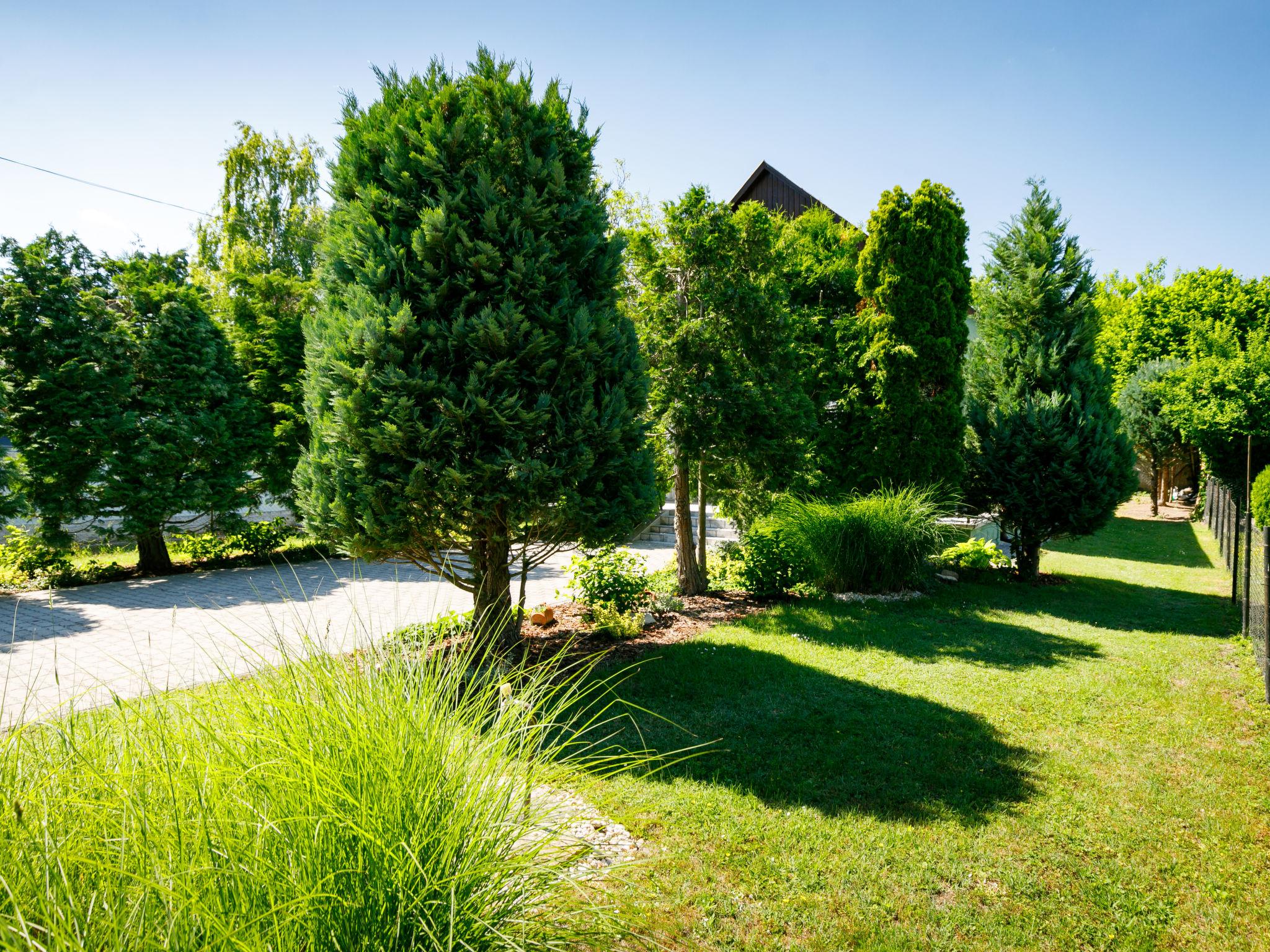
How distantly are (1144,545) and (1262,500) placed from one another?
3.25 m

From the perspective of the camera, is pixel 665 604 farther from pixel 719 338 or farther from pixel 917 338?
pixel 917 338

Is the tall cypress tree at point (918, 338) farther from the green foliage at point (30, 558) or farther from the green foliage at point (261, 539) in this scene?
the green foliage at point (30, 558)

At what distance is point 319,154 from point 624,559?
76.9 ft

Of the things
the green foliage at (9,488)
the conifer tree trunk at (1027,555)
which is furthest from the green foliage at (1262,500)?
the green foliage at (9,488)

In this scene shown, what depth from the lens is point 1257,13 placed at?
6590mm

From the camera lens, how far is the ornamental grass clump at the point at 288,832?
5.27ft

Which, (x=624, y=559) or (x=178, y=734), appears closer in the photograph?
(x=178, y=734)

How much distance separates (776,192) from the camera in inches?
930

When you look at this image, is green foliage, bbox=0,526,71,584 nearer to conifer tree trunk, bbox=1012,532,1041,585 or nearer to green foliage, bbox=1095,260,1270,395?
conifer tree trunk, bbox=1012,532,1041,585

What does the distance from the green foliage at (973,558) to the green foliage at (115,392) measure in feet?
39.0

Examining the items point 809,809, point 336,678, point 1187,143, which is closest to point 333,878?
point 336,678

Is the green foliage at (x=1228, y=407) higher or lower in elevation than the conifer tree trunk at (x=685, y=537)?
higher

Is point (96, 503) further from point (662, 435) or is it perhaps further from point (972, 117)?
point (972, 117)

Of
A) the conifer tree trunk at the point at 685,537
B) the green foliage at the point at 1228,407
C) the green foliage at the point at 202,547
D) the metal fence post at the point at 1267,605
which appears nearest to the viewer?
the metal fence post at the point at 1267,605
